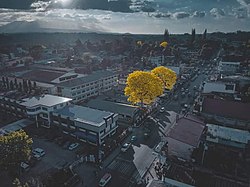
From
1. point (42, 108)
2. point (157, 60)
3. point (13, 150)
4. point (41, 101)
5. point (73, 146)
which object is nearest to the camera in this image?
Result: point (13, 150)

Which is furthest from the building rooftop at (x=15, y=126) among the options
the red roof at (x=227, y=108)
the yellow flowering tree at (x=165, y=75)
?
the red roof at (x=227, y=108)

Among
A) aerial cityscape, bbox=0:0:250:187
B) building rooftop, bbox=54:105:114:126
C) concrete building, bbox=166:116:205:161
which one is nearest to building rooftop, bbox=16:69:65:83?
aerial cityscape, bbox=0:0:250:187

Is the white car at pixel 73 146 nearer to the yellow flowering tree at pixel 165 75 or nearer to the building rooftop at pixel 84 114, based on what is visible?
the building rooftop at pixel 84 114

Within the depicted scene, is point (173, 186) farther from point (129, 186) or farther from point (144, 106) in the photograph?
point (144, 106)

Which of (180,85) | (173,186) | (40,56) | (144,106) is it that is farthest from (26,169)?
(40,56)

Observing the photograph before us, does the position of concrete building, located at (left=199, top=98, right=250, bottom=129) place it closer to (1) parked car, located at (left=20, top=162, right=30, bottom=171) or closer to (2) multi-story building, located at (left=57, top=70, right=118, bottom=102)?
(2) multi-story building, located at (left=57, top=70, right=118, bottom=102)

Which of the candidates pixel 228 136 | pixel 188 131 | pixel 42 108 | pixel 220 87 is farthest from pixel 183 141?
pixel 220 87

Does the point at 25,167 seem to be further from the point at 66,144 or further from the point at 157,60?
the point at 157,60
